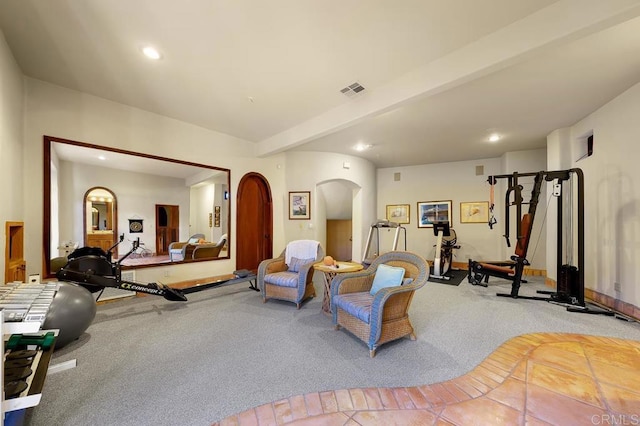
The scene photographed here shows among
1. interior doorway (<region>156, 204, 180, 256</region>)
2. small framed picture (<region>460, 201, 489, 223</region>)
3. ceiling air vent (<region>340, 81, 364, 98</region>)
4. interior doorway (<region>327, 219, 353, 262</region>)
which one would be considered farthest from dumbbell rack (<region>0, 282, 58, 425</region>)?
small framed picture (<region>460, 201, 489, 223</region>)

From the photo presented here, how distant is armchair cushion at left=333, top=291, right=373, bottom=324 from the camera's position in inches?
98.1

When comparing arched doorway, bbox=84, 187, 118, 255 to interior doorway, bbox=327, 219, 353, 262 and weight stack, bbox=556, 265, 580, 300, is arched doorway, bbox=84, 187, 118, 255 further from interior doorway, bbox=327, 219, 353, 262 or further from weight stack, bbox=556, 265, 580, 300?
weight stack, bbox=556, 265, 580, 300

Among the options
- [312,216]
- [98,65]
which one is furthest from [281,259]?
[98,65]

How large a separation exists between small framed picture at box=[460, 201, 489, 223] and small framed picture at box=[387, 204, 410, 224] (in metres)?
1.49

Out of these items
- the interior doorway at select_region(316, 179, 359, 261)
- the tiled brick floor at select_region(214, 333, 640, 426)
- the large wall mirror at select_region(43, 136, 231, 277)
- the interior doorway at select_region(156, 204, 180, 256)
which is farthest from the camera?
the interior doorway at select_region(316, 179, 359, 261)

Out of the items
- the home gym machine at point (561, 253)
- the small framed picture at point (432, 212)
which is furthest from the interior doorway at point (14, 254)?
the small framed picture at point (432, 212)

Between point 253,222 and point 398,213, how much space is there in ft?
15.0

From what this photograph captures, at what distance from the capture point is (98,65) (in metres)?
2.95

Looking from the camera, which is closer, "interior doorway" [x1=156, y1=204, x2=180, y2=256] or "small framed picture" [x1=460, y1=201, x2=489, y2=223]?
"interior doorway" [x1=156, y1=204, x2=180, y2=256]

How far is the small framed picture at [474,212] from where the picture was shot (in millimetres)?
6891

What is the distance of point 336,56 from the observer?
9.11ft

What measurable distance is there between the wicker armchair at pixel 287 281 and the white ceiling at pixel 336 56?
2.25 meters

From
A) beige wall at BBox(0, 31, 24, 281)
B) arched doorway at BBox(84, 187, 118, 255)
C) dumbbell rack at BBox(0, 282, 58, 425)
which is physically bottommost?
dumbbell rack at BBox(0, 282, 58, 425)

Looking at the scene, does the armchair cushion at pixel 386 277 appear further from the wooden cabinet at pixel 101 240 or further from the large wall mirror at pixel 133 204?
the wooden cabinet at pixel 101 240
